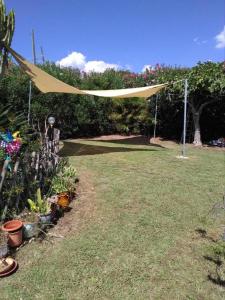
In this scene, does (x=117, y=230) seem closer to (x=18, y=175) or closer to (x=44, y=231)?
(x=44, y=231)

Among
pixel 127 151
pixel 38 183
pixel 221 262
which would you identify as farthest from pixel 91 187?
pixel 127 151

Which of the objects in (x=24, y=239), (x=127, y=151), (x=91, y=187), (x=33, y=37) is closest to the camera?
(x=24, y=239)

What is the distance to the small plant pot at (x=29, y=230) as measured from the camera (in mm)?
3691

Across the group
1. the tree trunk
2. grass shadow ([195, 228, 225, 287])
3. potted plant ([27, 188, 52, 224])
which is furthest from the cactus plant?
the tree trunk

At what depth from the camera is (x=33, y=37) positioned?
20.6 meters

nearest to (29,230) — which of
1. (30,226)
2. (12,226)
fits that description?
(30,226)

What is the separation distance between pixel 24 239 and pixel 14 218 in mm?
355

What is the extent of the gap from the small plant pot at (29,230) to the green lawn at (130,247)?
0.46 feet

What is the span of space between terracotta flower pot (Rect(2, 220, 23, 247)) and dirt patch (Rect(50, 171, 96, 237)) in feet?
1.38

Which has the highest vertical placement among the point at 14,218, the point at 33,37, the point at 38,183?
the point at 33,37

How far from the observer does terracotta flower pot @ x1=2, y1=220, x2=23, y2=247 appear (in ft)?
11.4

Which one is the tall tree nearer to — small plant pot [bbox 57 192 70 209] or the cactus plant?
the cactus plant

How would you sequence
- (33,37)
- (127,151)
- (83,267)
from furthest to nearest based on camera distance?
(33,37) → (127,151) → (83,267)

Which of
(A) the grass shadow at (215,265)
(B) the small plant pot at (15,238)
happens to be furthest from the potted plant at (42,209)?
(A) the grass shadow at (215,265)
